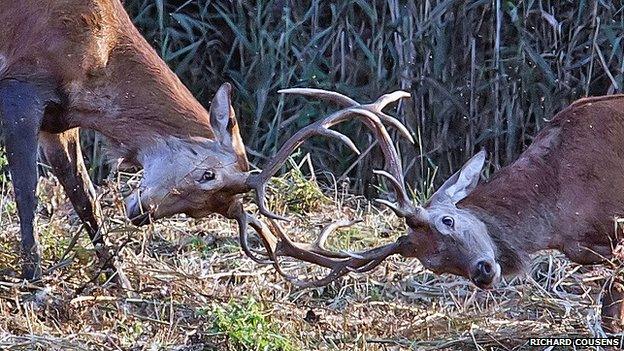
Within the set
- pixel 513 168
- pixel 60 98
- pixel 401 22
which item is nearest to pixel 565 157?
pixel 513 168

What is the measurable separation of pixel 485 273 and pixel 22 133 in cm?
221

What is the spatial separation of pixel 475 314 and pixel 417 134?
9.29 feet

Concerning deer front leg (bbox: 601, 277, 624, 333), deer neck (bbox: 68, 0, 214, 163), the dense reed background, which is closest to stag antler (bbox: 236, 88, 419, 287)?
deer neck (bbox: 68, 0, 214, 163)

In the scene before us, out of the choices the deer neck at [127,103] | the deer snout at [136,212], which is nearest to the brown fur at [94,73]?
the deer neck at [127,103]

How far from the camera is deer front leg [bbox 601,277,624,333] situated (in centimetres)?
563

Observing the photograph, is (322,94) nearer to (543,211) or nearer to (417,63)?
(543,211)

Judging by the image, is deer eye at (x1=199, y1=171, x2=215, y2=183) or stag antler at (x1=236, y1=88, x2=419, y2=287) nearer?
stag antler at (x1=236, y1=88, x2=419, y2=287)

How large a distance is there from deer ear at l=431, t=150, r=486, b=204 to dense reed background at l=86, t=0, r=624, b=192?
2407 mm

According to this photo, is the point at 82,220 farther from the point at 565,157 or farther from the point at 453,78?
the point at 453,78

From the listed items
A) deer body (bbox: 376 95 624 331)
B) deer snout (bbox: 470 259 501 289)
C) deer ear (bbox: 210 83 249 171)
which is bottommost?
deer snout (bbox: 470 259 501 289)

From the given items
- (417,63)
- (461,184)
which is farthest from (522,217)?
(417,63)

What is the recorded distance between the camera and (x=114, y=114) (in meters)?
6.20

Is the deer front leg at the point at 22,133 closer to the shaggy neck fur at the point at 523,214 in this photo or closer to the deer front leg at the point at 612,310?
the shaggy neck fur at the point at 523,214

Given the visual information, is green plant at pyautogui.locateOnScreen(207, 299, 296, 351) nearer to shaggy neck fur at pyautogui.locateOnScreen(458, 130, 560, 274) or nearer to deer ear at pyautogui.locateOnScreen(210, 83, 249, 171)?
deer ear at pyautogui.locateOnScreen(210, 83, 249, 171)
